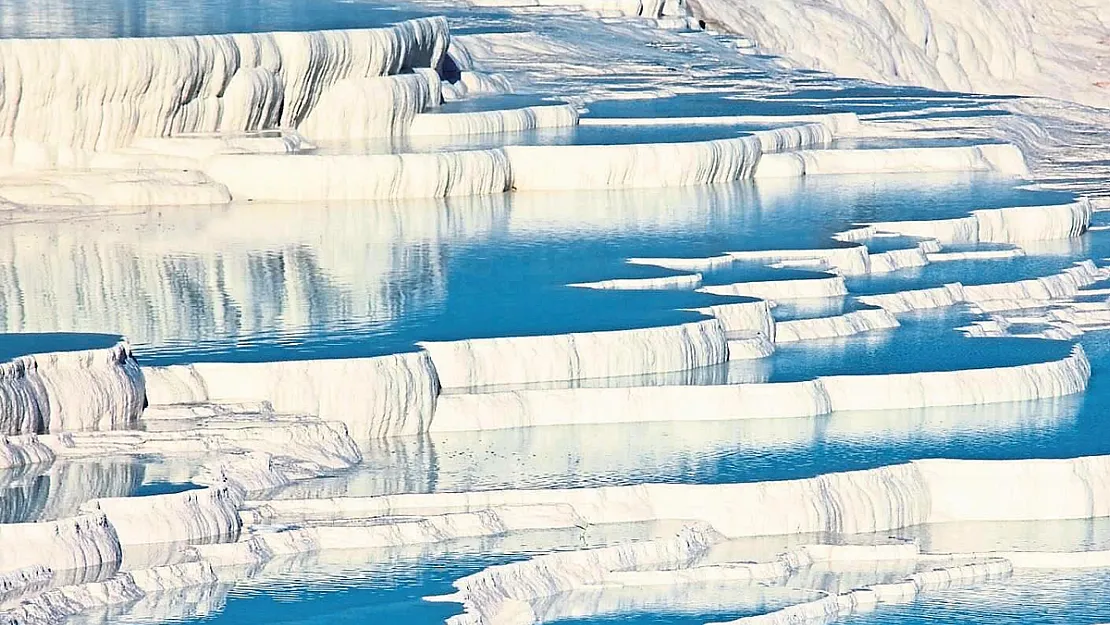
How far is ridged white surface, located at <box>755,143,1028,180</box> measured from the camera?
69.9 feet

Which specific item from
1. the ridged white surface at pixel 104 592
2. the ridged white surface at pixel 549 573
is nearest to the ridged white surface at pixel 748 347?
the ridged white surface at pixel 549 573

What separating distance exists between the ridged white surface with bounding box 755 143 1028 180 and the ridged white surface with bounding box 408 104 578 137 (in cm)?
192

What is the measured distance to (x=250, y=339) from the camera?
13234 mm

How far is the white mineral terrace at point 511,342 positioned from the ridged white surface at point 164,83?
0.10 feet

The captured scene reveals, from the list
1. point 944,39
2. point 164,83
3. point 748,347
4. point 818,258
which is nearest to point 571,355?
point 748,347

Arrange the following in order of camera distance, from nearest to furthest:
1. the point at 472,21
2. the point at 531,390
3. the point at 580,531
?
the point at 580,531
the point at 531,390
the point at 472,21

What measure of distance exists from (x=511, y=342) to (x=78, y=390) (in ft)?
8.32

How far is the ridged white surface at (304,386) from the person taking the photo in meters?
12.5

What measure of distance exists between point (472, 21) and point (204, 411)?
17.3 metres

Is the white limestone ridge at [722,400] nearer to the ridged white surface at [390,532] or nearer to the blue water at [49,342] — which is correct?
the ridged white surface at [390,532]

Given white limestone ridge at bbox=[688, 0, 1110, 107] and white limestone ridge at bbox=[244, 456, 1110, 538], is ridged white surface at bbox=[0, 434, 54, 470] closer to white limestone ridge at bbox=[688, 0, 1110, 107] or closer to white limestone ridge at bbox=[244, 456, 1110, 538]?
white limestone ridge at bbox=[244, 456, 1110, 538]

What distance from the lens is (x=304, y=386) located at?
12.5 meters

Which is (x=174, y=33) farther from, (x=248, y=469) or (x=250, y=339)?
(x=248, y=469)

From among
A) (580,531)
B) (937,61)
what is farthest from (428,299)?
(937,61)
